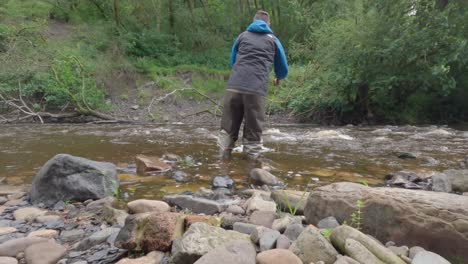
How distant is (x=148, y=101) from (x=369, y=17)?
8.15m

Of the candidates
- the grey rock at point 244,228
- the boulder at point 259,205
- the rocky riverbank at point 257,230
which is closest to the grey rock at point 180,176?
the rocky riverbank at point 257,230

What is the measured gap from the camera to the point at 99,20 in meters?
19.7

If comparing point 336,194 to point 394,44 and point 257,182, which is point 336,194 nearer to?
point 257,182

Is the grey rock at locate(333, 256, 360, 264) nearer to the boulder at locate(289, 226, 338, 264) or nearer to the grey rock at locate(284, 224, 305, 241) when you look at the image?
the boulder at locate(289, 226, 338, 264)

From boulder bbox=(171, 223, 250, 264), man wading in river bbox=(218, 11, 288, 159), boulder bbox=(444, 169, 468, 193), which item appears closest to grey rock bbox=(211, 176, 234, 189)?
man wading in river bbox=(218, 11, 288, 159)

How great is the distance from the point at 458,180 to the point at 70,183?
3.98 meters

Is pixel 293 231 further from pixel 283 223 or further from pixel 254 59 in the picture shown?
pixel 254 59

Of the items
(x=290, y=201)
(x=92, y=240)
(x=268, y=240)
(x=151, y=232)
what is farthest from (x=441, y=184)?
(x=92, y=240)

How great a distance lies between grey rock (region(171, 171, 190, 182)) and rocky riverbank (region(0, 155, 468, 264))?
1104 mm

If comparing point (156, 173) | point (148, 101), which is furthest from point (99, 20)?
point (156, 173)

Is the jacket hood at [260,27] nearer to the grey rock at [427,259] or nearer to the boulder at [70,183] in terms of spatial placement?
the boulder at [70,183]

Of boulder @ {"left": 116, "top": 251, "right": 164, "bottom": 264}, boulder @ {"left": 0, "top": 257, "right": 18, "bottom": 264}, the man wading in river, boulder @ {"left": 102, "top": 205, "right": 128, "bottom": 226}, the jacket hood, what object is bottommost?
boulder @ {"left": 102, "top": 205, "right": 128, "bottom": 226}

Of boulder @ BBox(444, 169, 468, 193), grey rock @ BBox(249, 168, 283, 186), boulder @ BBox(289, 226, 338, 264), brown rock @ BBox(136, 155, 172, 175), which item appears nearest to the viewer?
boulder @ BBox(289, 226, 338, 264)

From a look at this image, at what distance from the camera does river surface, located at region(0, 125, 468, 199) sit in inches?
184
